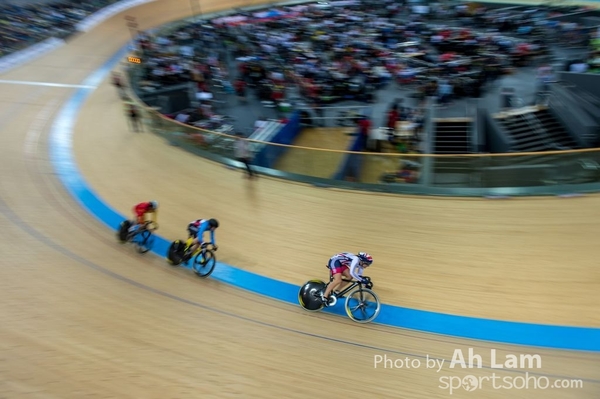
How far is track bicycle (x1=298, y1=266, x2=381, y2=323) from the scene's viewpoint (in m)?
4.30

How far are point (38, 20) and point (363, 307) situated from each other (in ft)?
65.9

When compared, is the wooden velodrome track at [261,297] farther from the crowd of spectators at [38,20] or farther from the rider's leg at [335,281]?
the crowd of spectators at [38,20]

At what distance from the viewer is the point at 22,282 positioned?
5129 mm

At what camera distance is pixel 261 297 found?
479 cm

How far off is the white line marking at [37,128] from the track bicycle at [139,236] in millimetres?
4342

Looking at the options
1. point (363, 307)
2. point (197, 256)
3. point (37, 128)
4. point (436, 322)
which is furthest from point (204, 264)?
point (37, 128)

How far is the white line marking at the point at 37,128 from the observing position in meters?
8.93

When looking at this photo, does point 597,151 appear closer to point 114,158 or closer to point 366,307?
point 366,307

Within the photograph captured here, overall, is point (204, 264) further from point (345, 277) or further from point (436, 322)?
point (436, 322)

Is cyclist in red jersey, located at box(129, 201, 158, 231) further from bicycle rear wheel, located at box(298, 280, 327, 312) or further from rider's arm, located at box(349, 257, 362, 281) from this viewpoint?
rider's arm, located at box(349, 257, 362, 281)

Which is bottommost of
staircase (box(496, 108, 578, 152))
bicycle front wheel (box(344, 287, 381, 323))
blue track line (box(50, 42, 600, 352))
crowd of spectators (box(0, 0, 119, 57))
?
staircase (box(496, 108, 578, 152))

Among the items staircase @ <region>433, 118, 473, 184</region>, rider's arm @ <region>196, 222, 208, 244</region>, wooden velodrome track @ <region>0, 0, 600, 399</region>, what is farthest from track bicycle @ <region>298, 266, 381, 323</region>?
staircase @ <region>433, 118, 473, 184</region>

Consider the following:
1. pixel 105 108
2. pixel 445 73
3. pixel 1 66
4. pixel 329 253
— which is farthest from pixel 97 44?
pixel 329 253

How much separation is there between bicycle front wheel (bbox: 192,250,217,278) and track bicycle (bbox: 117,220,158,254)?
0.92 meters
